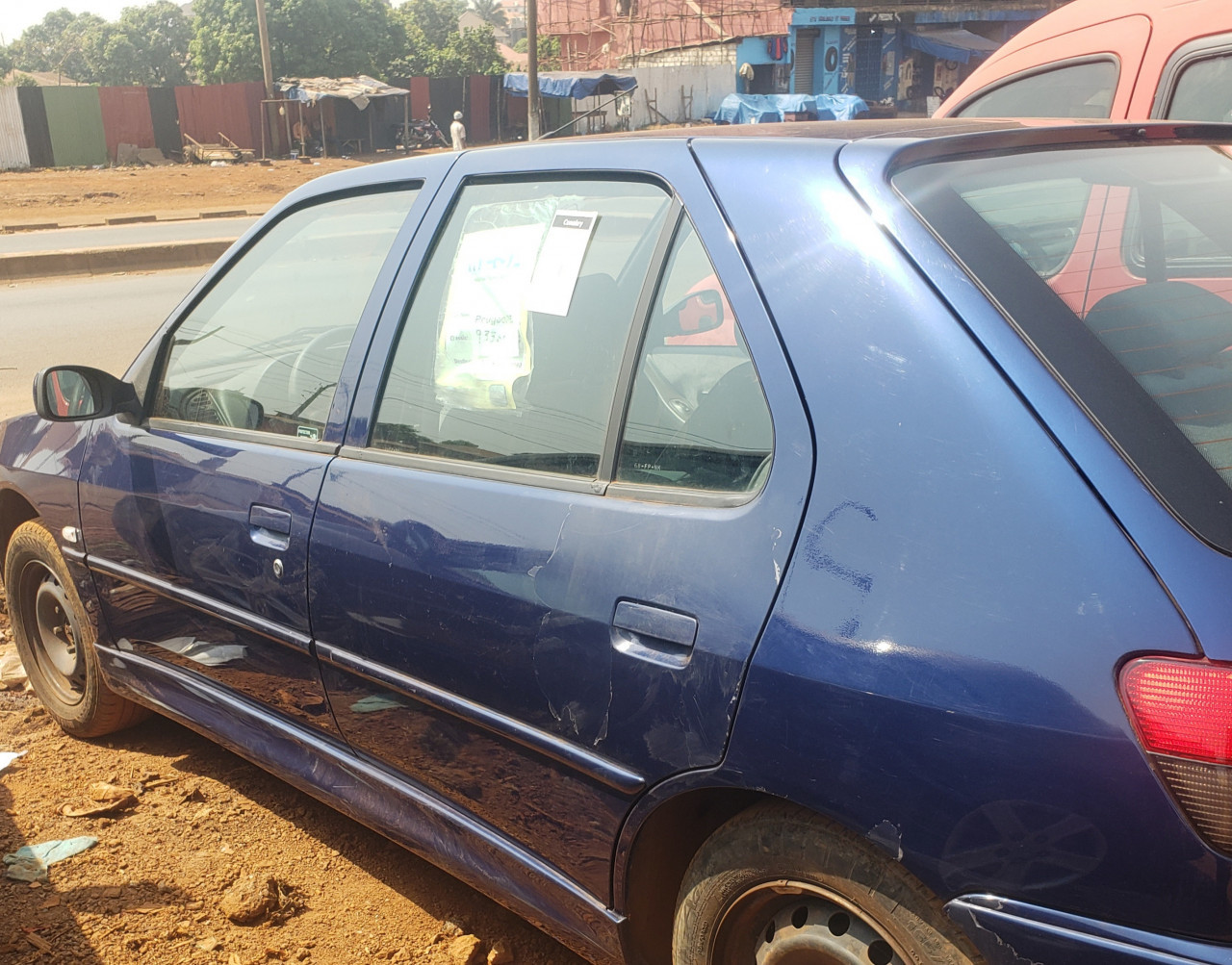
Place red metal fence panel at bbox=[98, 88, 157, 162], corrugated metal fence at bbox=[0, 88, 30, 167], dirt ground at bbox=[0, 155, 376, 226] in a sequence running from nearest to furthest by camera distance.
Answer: dirt ground at bbox=[0, 155, 376, 226] < corrugated metal fence at bbox=[0, 88, 30, 167] < red metal fence panel at bbox=[98, 88, 157, 162]

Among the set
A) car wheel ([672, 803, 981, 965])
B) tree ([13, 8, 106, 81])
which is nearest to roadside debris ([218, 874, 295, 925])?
car wheel ([672, 803, 981, 965])

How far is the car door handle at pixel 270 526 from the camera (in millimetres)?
2422

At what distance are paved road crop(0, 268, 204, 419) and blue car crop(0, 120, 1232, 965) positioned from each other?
5.88 m

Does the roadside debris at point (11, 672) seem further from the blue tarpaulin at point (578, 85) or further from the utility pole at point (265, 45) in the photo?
the utility pole at point (265, 45)

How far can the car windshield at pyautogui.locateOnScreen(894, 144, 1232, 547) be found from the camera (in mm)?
1443

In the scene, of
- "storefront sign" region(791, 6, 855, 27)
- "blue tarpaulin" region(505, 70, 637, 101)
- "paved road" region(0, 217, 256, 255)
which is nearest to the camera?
"paved road" region(0, 217, 256, 255)

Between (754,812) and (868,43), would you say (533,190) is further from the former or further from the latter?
(868,43)

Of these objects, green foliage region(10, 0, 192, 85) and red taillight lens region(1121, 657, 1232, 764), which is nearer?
red taillight lens region(1121, 657, 1232, 764)

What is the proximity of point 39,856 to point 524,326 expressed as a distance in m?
1.95

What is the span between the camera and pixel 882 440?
1.55 m

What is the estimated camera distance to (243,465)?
257cm

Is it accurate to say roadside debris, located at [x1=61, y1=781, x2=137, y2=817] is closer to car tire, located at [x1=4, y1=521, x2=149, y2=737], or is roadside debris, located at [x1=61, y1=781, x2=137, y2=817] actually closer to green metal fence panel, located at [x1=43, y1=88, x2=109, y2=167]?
car tire, located at [x1=4, y1=521, x2=149, y2=737]

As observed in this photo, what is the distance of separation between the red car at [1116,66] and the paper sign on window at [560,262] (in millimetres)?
2128

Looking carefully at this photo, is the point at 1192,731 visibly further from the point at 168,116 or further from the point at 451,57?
the point at 451,57
